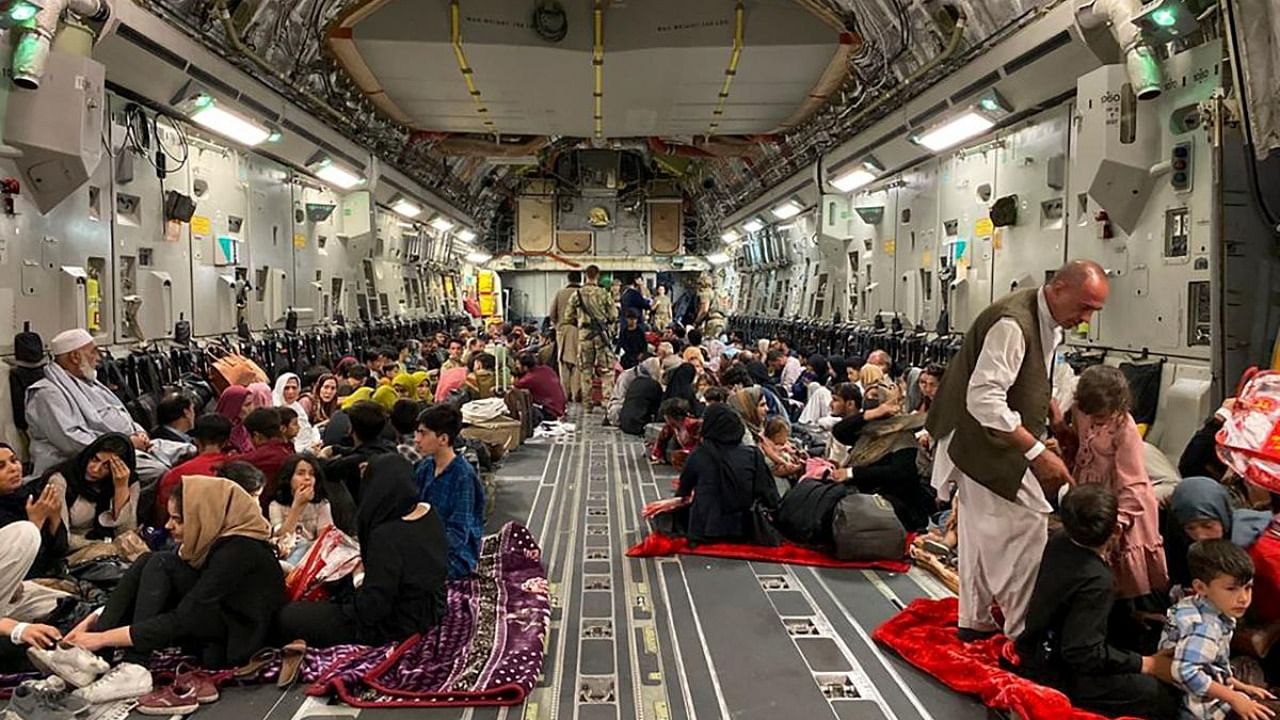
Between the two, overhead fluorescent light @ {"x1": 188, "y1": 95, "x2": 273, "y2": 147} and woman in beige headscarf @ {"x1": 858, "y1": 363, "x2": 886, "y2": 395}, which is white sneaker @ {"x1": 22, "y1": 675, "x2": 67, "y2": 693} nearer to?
overhead fluorescent light @ {"x1": 188, "y1": 95, "x2": 273, "y2": 147}

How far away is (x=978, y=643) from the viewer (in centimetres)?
377

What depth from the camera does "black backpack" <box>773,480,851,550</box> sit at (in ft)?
17.4

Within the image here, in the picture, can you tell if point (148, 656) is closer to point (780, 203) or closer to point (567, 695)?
point (567, 695)

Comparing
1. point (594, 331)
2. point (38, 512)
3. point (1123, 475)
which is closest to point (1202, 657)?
point (1123, 475)

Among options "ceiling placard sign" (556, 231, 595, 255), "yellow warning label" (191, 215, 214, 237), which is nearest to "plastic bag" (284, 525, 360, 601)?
"yellow warning label" (191, 215, 214, 237)

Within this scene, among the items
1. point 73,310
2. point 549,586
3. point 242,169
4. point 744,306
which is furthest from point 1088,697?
point 744,306

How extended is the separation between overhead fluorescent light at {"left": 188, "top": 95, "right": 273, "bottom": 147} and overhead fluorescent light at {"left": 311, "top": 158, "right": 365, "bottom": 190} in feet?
6.45

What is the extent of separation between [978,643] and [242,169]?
8.03 metres

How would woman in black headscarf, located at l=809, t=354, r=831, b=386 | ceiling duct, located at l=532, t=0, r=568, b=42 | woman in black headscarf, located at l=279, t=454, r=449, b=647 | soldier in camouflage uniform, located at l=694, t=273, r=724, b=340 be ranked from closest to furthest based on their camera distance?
woman in black headscarf, located at l=279, t=454, r=449, b=647, ceiling duct, located at l=532, t=0, r=568, b=42, woman in black headscarf, located at l=809, t=354, r=831, b=386, soldier in camouflage uniform, located at l=694, t=273, r=724, b=340

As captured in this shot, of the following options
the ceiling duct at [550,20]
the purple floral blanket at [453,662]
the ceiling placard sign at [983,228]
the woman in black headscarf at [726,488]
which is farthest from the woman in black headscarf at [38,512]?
the ceiling placard sign at [983,228]

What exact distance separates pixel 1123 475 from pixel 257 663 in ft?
11.7

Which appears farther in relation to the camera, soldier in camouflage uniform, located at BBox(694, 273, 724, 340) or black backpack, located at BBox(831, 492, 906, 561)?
soldier in camouflage uniform, located at BBox(694, 273, 724, 340)

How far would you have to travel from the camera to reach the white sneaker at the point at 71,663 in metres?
3.32

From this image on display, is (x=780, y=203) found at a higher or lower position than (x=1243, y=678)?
higher
